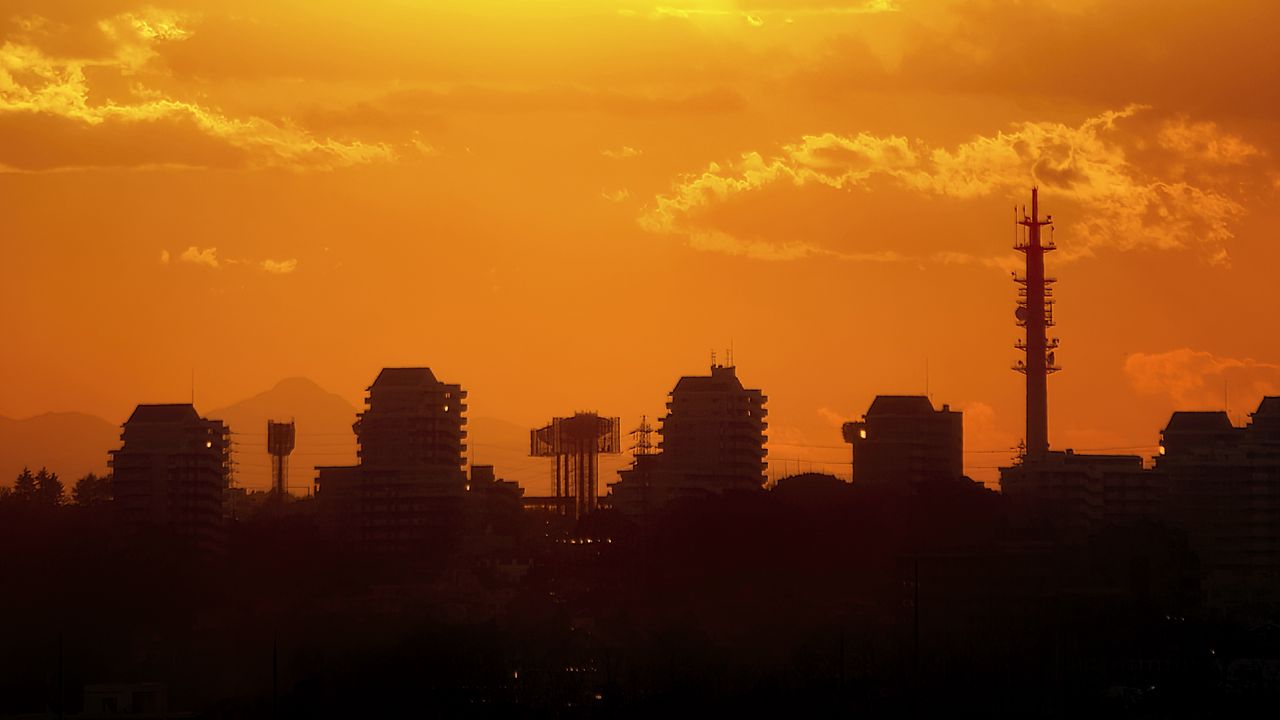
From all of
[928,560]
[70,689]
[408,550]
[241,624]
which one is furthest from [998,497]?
[70,689]

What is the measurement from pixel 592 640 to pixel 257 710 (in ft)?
110

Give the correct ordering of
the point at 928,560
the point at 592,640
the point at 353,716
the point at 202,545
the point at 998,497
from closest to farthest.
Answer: the point at 353,716 → the point at 592,640 → the point at 928,560 → the point at 202,545 → the point at 998,497

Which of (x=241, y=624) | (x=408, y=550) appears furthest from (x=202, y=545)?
(x=241, y=624)

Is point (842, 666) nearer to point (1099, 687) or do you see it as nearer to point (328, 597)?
point (1099, 687)

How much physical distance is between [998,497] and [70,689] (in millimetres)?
97970

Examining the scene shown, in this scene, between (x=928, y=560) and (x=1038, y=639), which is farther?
(x=928, y=560)

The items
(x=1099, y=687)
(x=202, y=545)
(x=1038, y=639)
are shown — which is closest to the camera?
(x=1099, y=687)

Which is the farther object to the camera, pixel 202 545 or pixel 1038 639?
pixel 202 545

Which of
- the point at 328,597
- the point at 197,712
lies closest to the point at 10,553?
the point at 328,597

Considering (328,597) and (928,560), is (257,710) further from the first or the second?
(928,560)

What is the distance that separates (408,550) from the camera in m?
199

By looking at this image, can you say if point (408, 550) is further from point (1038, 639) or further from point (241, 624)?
point (1038, 639)

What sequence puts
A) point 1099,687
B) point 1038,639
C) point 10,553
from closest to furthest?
point 1099,687
point 1038,639
point 10,553

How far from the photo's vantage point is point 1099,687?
117m
